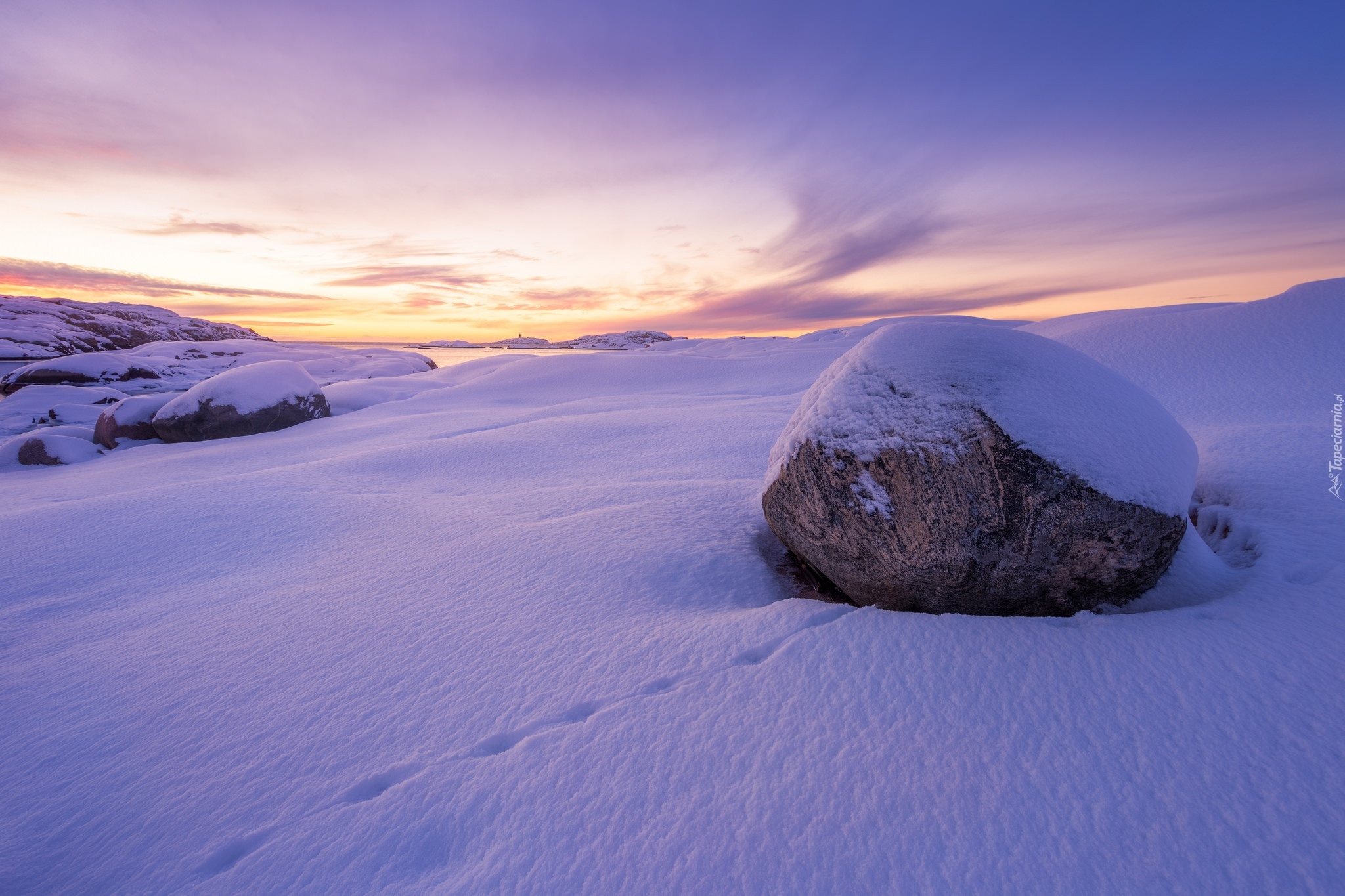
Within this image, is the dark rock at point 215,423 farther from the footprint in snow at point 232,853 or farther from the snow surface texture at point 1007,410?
the snow surface texture at point 1007,410

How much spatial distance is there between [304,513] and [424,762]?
9.08 ft

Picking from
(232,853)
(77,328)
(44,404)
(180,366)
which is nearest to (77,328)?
(77,328)

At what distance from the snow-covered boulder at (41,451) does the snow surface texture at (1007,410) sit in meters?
9.65

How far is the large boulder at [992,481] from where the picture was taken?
1918 millimetres

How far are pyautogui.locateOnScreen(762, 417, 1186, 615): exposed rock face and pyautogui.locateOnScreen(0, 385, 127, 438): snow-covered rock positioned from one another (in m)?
13.8

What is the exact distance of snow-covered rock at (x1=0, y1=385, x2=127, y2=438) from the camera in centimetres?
932

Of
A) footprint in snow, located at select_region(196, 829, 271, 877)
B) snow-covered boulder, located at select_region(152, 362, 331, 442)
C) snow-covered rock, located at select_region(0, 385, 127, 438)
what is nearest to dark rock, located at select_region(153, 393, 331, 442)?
snow-covered boulder, located at select_region(152, 362, 331, 442)

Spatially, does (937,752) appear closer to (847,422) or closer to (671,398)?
(847,422)

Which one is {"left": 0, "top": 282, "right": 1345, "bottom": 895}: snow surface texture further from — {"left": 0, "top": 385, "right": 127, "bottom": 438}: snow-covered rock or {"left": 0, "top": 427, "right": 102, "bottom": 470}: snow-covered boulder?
{"left": 0, "top": 385, "right": 127, "bottom": 438}: snow-covered rock

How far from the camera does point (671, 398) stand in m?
9.10

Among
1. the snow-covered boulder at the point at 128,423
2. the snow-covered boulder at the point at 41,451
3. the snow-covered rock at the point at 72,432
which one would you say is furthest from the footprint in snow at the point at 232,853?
the snow-covered rock at the point at 72,432

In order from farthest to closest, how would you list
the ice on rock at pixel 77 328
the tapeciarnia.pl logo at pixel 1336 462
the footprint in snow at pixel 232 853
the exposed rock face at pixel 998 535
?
the ice on rock at pixel 77 328 → the tapeciarnia.pl logo at pixel 1336 462 → the exposed rock face at pixel 998 535 → the footprint in snow at pixel 232 853

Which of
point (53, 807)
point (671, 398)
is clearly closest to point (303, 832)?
point (53, 807)

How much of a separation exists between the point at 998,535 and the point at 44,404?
16.5 meters
